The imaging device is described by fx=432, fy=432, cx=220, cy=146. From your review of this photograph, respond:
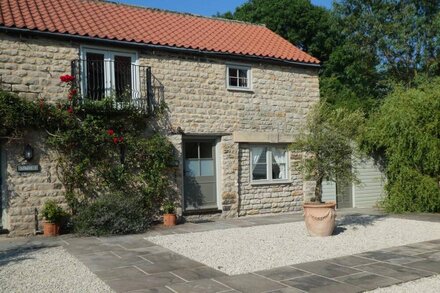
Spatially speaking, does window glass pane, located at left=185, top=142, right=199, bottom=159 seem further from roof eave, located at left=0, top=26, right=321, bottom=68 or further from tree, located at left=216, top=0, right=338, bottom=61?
tree, located at left=216, top=0, right=338, bottom=61

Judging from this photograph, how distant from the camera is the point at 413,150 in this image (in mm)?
13391

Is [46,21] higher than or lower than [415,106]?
higher

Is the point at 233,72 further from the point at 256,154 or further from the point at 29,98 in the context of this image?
the point at 29,98

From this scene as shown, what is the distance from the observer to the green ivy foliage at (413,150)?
13078 millimetres

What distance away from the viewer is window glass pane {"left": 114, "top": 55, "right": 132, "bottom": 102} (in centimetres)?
1130

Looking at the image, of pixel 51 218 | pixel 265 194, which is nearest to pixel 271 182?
pixel 265 194

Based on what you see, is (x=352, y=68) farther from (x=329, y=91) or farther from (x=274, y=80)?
(x=274, y=80)

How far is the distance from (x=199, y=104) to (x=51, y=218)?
502 centimetres

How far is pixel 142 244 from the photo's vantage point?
8.66 m

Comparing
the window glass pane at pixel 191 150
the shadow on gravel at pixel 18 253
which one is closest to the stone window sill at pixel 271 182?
the window glass pane at pixel 191 150

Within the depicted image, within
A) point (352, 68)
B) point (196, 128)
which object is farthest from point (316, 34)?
point (196, 128)

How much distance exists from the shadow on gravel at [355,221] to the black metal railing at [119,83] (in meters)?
5.65

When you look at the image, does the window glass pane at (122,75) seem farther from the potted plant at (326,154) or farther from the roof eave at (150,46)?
the potted plant at (326,154)

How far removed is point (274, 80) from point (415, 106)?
4.43m
